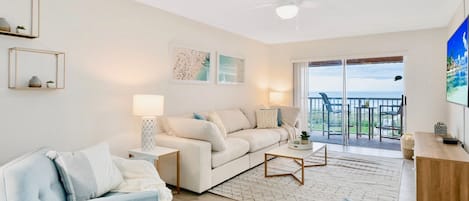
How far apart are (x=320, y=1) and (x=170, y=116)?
7.91 ft

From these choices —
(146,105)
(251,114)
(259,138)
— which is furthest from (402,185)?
(146,105)

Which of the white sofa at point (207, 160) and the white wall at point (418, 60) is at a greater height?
the white wall at point (418, 60)

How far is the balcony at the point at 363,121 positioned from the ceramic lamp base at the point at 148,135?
157 inches

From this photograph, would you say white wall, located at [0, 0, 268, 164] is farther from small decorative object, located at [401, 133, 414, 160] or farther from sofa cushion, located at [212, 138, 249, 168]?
small decorative object, located at [401, 133, 414, 160]

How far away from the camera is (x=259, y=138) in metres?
4.12

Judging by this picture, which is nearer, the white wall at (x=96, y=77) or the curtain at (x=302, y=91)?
the white wall at (x=96, y=77)

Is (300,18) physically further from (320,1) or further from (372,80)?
(372,80)

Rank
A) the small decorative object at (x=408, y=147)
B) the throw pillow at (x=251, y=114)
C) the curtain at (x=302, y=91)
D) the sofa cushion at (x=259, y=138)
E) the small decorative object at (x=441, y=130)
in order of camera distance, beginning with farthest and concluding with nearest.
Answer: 1. the curtain at (x=302, y=91)
2. the throw pillow at (x=251, y=114)
3. the small decorative object at (x=408, y=147)
4. the sofa cushion at (x=259, y=138)
5. the small decorative object at (x=441, y=130)

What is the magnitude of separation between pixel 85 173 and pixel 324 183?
2.62 metres

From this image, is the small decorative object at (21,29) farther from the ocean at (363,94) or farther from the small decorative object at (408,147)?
the small decorative object at (408,147)

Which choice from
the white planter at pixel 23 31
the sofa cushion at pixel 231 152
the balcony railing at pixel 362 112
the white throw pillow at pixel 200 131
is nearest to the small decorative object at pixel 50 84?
the white planter at pixel 23 31

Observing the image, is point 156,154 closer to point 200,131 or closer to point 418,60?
point 200,131

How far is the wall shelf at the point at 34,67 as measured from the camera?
2.32 metres

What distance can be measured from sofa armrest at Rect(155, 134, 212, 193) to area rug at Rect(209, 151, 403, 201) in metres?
0.23
